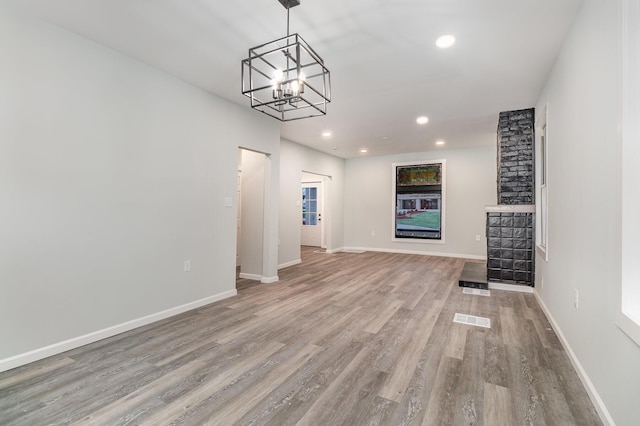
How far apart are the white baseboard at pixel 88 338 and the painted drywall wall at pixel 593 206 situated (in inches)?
140

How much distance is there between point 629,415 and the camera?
133 centimetres

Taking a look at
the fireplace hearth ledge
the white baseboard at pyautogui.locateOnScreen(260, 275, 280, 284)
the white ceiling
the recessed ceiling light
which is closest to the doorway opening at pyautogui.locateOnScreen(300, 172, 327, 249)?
the white baseboard at pyautogui.locateOnScreen(260, 275, 280, 284)

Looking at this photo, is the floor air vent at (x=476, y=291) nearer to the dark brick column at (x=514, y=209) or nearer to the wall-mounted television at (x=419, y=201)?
the dark brick column at (x=514, y=209)

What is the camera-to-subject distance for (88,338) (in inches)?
102

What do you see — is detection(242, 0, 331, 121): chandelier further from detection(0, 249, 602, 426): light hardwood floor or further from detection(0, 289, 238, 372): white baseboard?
detection(0, 289, 238, 372): white baseboard

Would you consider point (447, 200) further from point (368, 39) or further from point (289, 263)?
point (368, 39)

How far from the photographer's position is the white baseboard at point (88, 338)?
2193 mm

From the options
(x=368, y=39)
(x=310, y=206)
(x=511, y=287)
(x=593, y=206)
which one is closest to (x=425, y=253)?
(x=511, y=287)

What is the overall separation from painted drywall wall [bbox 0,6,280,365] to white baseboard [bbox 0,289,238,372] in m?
0.04

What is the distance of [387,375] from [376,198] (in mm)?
6423

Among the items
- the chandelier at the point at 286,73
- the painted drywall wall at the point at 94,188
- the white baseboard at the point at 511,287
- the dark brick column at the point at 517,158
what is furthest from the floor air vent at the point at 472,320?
the painted drywall wall at the point at 94,188

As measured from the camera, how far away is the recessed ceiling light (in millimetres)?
2516

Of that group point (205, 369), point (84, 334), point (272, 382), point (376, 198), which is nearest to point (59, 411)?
point (205, 369)

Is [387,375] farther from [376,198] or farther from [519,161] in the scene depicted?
[376,198]
